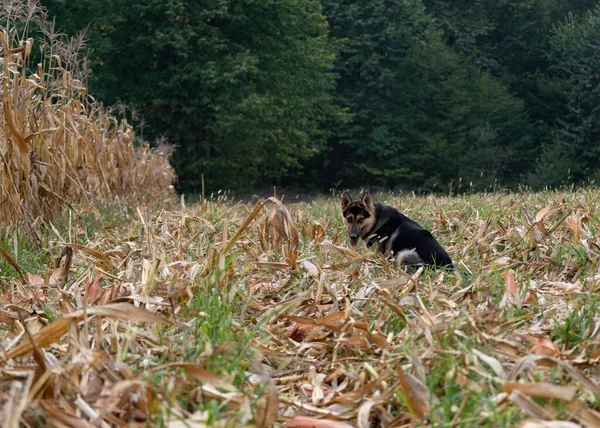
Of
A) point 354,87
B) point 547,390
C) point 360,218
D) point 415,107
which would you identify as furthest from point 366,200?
point 354,87

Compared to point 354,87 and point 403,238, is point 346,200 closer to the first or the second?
point 403,238

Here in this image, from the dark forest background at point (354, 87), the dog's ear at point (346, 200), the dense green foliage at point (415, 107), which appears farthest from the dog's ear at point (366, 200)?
the dense green foliage at point (415, 107)

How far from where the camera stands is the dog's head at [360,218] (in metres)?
6.02

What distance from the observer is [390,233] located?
232 inches

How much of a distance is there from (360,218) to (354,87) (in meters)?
34.2

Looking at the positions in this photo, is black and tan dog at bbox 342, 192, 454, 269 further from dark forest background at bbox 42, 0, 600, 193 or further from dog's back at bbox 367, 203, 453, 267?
dark forest background at bbox 42, 0, 600, 193

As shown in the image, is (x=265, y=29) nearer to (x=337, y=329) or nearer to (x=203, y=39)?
(x=203, y=39)

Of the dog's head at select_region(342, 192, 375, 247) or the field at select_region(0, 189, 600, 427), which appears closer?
the field at select_region(0, 189, 600, 427)

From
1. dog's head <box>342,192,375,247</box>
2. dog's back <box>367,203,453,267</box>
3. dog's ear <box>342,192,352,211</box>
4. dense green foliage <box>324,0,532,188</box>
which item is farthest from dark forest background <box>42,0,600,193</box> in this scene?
dog's back <box>367,203,453,267</box>

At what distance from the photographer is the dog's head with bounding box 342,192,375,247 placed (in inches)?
237

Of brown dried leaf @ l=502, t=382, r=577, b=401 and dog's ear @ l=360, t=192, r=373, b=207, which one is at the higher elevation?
brown dried leaf @ l=502, t=382, r=577, b=401

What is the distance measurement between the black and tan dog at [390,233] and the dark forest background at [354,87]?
19.4 m

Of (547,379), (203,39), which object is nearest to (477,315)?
(547,379)

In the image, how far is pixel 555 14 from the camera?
144 feet
